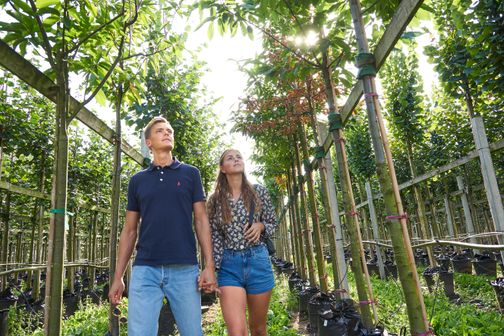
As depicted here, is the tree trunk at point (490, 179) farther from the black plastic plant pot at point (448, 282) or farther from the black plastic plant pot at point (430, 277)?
the black plastic plant pot at point (430, 277)

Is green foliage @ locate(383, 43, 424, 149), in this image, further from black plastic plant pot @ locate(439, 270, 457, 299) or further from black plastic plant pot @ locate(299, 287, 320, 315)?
black plastic plant pot @ locate(299, 287, 320, 315)

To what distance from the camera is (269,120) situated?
6.52m

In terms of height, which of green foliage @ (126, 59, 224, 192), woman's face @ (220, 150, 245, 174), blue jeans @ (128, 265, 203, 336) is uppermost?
green foliage @ (126, 59, 224, 192)

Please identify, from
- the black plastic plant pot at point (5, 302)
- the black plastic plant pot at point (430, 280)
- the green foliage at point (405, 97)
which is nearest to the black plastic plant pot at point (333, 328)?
the black plastic plant pot at point (430, 280)

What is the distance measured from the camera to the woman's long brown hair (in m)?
2.83

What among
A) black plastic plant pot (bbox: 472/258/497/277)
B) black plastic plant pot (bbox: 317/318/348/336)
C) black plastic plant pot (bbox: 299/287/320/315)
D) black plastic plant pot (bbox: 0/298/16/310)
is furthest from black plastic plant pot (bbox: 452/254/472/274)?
black plastic plant pot (bbox: 0/298/16/310)

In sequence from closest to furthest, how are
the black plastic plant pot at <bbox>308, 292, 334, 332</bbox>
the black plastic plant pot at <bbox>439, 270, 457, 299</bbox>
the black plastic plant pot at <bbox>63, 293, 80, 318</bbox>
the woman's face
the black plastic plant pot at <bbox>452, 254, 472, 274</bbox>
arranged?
the woman's face → the black plastic plant pot at <bbox>308, 292, 334, 332</bbox> → the black plastic plant pot at <bbox>439, 270, 457, 299</bbox> → the black plastic plant pot at <bbox>63, 293, 80, 318</bbox> → the black plastic plant pot at <bbox>452, 254, 472, 274</bbox>

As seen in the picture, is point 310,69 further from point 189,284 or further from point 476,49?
point 476,49

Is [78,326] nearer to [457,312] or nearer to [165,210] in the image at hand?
[165,210]

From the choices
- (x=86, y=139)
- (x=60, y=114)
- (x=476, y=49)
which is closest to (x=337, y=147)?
(x=60, y=114)

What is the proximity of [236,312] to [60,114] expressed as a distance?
184 cm

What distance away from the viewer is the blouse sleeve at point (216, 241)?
2.76 m

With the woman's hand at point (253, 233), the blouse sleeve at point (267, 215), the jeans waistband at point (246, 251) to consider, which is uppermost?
the blouse sleeve at point (267, 215)

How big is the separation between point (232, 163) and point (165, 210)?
0.76 metres
